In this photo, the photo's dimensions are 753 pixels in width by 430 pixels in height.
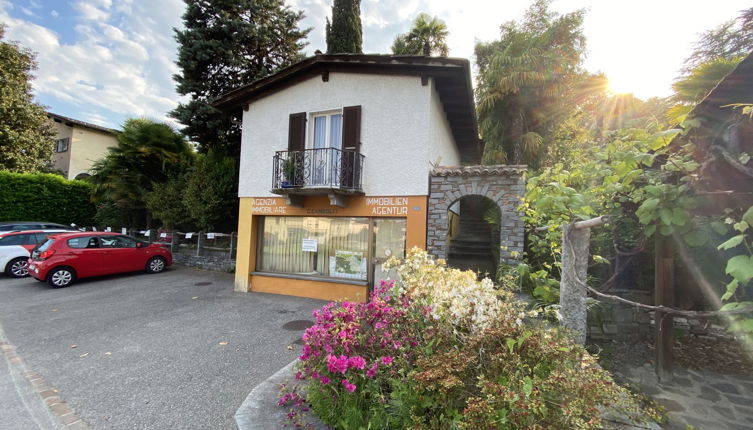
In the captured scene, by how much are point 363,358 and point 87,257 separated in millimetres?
10859

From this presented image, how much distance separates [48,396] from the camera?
3.44 m

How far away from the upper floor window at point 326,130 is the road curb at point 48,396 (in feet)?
21.1

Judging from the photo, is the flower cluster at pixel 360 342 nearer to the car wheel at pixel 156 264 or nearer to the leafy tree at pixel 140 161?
the car wheel at pixel 156 264

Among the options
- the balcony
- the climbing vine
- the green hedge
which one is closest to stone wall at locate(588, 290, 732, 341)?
the climbing vine

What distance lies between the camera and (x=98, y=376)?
3.91 meters

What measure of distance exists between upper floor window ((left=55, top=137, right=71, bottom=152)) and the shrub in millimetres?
27788

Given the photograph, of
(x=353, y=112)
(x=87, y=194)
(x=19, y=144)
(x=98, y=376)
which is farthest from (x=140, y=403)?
(x=19, y=144)

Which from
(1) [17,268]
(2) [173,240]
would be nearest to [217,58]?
(2) [173,240]

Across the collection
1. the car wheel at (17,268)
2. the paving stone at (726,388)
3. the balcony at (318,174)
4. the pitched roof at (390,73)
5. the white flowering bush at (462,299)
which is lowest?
the paving stone at (726,388)

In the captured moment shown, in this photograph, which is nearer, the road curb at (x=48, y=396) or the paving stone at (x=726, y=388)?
the road curb at (x=48, y=396)

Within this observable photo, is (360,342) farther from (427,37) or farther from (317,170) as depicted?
(427,37)

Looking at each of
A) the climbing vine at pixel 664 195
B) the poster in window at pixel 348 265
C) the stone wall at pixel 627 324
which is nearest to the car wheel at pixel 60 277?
the poster in window at pixel 348 265

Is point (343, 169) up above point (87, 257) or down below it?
above

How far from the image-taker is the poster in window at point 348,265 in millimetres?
7710
